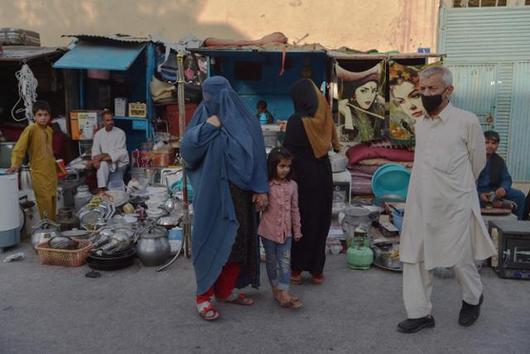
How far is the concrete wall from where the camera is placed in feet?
28.9

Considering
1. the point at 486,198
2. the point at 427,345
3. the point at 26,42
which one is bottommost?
the point at 427,345

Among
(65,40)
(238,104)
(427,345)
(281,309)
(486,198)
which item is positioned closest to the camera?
(427,345)

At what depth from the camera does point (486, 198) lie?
5.83m

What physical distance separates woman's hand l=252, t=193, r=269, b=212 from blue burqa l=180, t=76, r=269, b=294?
4 centimetres

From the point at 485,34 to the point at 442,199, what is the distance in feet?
19.1

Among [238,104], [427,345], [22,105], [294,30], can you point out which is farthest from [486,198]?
[22,105]

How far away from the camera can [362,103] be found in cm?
787

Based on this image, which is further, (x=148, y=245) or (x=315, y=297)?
(x=148, y=245)

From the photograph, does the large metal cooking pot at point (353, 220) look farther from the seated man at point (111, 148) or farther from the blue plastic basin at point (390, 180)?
the seated man at point (111, 148)

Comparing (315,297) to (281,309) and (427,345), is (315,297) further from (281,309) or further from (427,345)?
(427,345)

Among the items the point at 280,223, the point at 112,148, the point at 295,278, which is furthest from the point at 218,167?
the point at 112,148

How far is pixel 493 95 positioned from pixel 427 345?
5904 millimetres

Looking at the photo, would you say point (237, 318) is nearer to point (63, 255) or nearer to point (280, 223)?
point (280, 223)

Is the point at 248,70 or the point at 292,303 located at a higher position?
the point at 248,70
